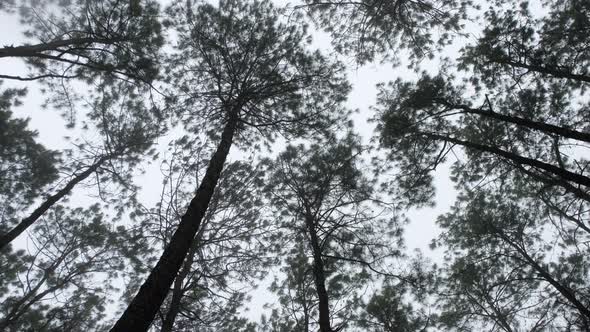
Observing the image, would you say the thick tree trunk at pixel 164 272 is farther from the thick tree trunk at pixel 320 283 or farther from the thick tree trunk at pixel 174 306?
the thick tree trunk at pixel 320 283

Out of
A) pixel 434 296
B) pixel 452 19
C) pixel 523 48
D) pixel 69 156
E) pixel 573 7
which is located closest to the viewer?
pixel 523 48

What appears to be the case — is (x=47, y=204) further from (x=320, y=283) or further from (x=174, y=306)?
(x=320, y=283)

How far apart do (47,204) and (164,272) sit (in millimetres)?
6542

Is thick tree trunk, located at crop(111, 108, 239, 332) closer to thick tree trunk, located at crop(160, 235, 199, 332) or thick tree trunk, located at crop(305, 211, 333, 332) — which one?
thick tree trunk, located at crop(160, 235, 199, 332)

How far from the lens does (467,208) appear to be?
32.7 feet

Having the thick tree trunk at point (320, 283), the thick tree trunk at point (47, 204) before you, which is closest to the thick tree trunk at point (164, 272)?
the thick tree trunk at point (320, 283)

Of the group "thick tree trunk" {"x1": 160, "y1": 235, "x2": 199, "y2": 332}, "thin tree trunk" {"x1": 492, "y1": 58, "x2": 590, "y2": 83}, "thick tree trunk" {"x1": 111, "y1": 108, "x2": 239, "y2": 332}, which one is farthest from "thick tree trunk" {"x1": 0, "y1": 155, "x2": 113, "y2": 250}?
"thin tree trunk" {"x1": 492, "y1": 58, "x2": 590, "y2": 83}

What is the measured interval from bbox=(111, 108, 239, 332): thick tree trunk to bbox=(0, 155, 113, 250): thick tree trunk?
217 inches

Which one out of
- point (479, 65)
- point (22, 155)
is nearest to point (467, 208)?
point (479, 65)

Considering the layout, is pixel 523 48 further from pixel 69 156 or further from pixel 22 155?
pixel 22 155

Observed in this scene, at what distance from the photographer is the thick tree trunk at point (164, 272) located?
318 cm

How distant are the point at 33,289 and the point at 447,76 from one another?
1294 centimetres

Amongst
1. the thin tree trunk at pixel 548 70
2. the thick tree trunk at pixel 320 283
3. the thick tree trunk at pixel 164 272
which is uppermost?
the thin tree trunk at pixel 548 70

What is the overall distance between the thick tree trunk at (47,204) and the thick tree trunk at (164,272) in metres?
5.52
